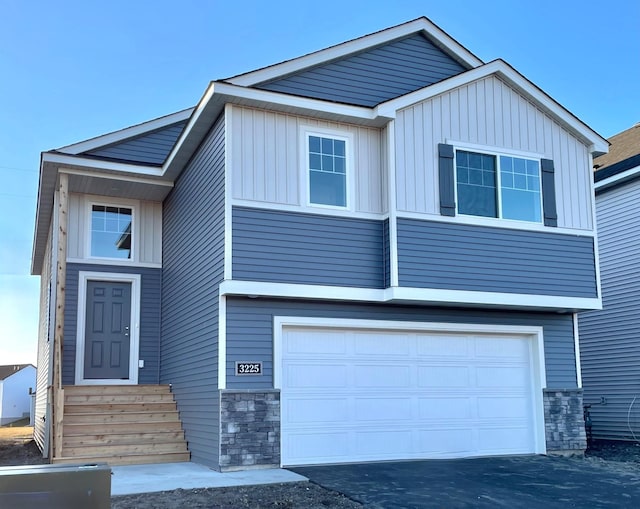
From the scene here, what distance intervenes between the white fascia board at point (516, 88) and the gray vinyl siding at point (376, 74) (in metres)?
0.89

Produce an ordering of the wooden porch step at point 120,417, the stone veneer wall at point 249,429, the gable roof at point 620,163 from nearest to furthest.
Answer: the stone veneer wall at point 249,429 < the wooden porch step at point 120,417 < the gable roof at point 620,163

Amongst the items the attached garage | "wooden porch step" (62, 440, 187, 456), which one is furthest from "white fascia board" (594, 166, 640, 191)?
"wooden porch step" (62, 440, 187, 456)

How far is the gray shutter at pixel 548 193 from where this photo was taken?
1109 cm

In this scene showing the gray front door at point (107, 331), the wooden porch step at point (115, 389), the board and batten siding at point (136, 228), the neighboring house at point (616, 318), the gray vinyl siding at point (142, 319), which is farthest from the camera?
the neighboring house at point (616, 318)

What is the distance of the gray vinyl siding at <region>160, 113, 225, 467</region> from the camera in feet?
31.8

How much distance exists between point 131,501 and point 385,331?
4.51 meters

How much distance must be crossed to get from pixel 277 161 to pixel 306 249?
1275 millimetres

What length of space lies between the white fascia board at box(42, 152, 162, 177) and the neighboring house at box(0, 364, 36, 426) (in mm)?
39800

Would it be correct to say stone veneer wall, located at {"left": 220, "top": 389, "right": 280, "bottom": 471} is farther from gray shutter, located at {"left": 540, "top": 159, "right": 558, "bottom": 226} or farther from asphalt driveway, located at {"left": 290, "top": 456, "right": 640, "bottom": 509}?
gray shutter, located at {"left": 540, "top": 159, "right": 558, "bottom": 226}

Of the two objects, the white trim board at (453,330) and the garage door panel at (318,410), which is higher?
the white trim board at (453,330)

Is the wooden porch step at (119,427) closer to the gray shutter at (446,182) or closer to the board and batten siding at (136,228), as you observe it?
the board and batten siding at (136,228)

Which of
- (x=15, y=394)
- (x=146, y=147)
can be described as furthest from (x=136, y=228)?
(x=15, y=394)

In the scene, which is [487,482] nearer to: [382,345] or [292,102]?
[382,345]

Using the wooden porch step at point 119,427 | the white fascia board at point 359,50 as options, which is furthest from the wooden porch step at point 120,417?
the white fascia board at point 359,50
